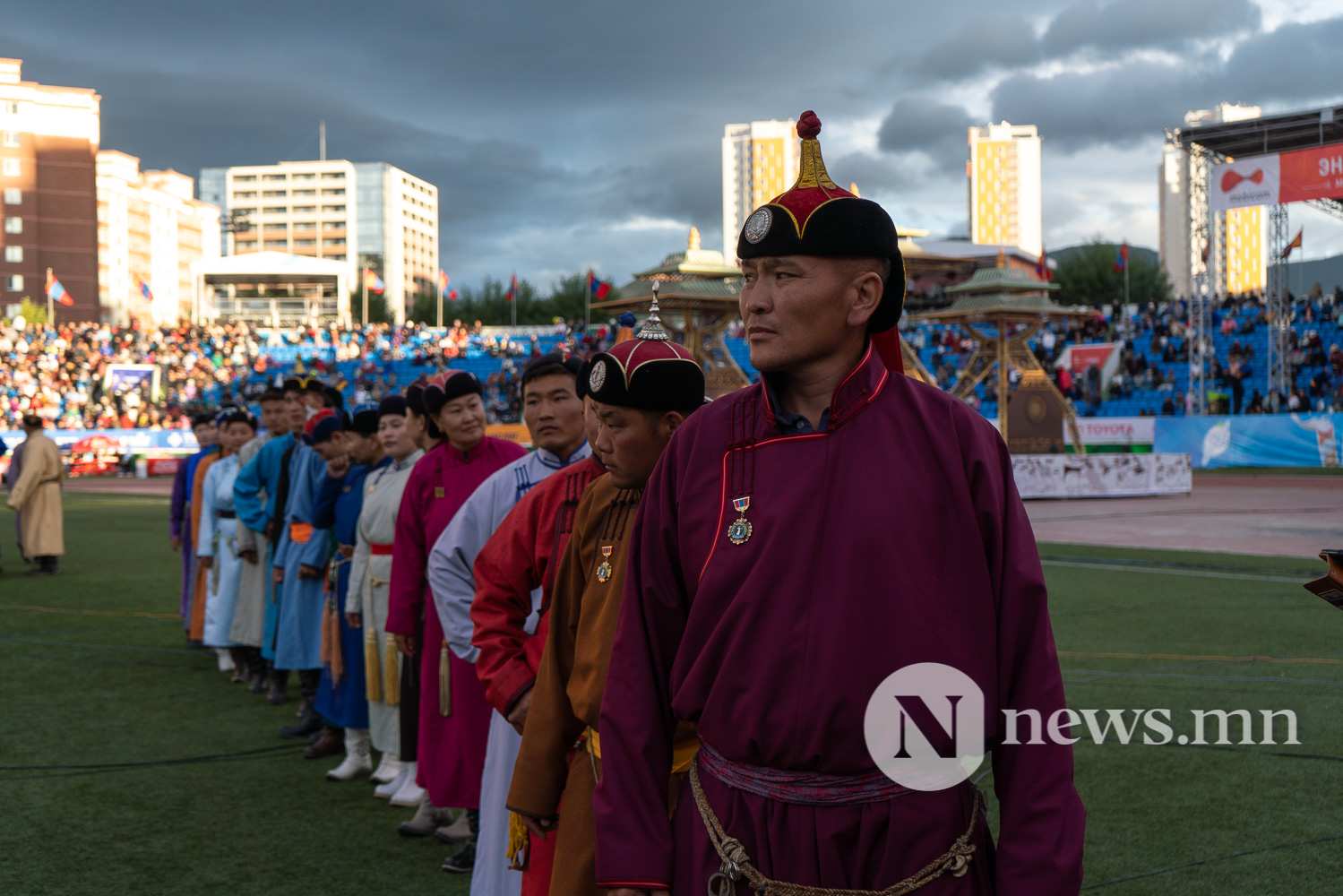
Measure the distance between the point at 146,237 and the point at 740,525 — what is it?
377 ft

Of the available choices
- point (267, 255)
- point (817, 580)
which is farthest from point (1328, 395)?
point (267, 255)

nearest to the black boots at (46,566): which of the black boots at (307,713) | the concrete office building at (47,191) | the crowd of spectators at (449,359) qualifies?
the black boots at (307,713)

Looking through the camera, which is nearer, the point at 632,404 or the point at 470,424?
the point at 632,404

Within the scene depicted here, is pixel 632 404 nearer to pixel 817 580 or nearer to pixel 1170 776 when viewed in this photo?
pixel 817 580

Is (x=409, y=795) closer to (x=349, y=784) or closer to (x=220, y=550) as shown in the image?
(x=349, y=784)

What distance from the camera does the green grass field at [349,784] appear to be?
4121 mm

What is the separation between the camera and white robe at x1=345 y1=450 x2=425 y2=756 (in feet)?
17.0

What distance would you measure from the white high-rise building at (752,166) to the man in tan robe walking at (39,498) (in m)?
98.5

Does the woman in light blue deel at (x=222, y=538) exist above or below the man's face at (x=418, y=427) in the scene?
below

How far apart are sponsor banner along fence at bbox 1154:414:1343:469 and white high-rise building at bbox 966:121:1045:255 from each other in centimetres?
11236

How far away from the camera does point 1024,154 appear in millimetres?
140125

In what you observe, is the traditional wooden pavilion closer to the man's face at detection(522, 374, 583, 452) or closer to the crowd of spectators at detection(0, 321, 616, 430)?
the crowd of spectators at detection(0, 321, 616, 430)

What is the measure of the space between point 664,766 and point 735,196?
149095 millimetres

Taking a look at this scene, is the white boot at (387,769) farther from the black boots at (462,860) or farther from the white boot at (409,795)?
the black boots at (462,860)
